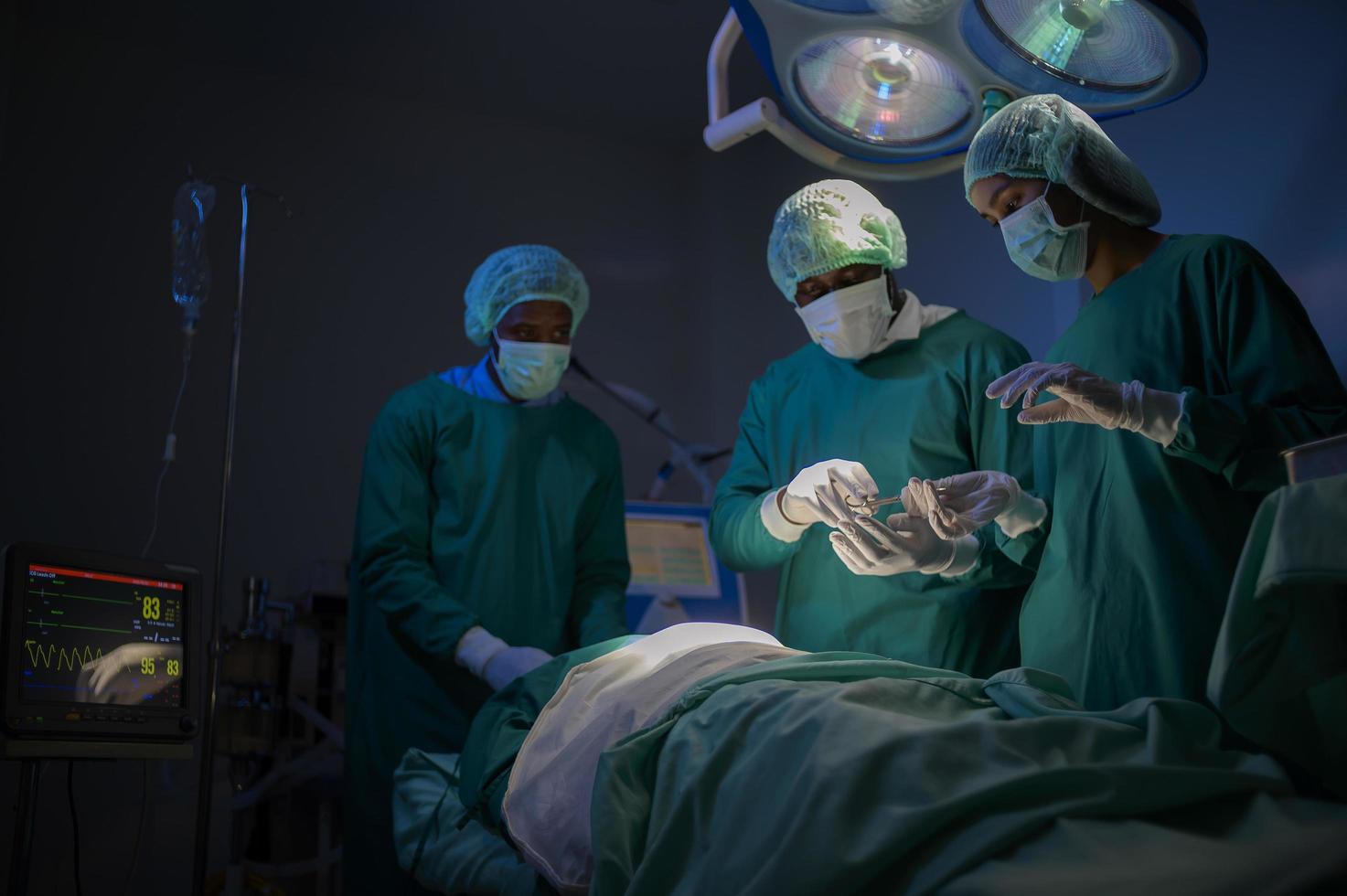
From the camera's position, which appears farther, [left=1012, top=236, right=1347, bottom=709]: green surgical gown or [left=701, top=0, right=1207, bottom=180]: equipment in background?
[left=701, top=0, right=1207, bottom=180]: equipment in background

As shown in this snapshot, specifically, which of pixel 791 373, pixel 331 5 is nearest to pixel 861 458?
pixel 791 373

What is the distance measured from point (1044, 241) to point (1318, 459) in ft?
2.91

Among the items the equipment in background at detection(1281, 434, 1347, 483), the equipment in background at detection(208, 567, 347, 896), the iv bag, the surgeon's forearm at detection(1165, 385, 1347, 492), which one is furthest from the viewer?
the equipment in background at detection(208, 567, 347, 896)

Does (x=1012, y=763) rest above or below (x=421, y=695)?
above

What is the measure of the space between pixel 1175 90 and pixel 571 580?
1708 millimetres

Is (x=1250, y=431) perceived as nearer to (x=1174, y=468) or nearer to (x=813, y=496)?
(x=1174, y=468)

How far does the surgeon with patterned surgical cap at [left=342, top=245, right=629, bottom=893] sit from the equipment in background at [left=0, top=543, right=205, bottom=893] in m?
0.42

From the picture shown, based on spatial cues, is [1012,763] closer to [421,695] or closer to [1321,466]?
[1321,466]

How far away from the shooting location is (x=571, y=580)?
292cm

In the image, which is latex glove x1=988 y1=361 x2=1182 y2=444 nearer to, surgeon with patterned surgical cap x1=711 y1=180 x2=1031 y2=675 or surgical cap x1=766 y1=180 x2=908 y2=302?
surgeon with patterned surgical cap x1=711 y1=180 x2=1031 y2=675

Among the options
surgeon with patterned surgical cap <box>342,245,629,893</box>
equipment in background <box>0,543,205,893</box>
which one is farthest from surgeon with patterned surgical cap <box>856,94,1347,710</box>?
equipment in background <box>0,543,205,893</box>

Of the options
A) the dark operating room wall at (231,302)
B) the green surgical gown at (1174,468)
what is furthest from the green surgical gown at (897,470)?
the dark operating room wall at (231,302)

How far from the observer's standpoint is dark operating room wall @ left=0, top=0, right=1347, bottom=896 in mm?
3854

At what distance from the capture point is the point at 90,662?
2.21m
